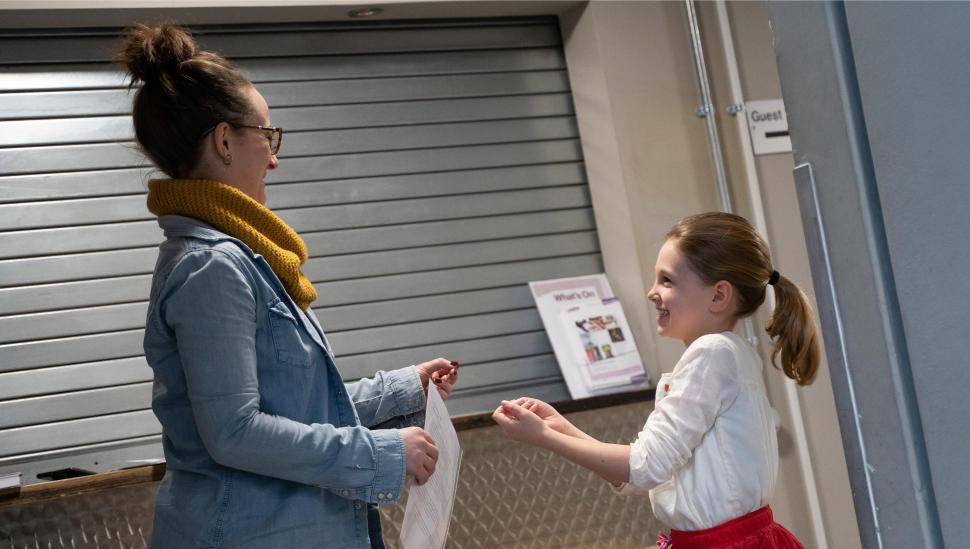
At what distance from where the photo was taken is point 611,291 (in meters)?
4.35

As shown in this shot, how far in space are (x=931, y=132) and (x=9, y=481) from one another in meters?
2.88

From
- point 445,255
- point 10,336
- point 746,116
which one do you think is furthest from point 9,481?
point 746,116

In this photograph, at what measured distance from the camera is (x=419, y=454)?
1.98 m

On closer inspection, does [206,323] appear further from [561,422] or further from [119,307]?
[119,307]

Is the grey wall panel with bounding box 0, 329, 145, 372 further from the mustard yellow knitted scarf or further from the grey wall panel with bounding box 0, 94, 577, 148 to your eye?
the mustard yellow knitted scarf

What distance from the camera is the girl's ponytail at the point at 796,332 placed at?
2.45m

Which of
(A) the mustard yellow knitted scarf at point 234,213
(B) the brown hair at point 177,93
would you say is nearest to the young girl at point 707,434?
(A) the mustard yellow knitted scarf at point 234,213

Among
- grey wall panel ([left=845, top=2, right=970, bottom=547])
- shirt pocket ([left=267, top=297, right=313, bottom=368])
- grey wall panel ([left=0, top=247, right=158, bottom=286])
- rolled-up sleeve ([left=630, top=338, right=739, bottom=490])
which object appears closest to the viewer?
grey wall panel ([left=845, top=2, right=970, bottom=547])

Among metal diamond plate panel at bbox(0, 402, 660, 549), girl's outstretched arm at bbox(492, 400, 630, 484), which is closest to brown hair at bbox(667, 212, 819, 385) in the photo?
girl's outstretched arm at bbox(492, 400, 630, 484)

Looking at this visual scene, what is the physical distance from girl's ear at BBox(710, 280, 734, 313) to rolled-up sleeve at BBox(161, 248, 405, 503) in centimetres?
92

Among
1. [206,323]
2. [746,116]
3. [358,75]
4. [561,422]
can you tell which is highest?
[358,75]

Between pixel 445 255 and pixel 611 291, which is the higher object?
pixel 445 255

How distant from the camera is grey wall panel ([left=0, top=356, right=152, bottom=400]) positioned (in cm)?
363

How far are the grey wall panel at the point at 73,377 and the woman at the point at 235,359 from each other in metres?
1.87
